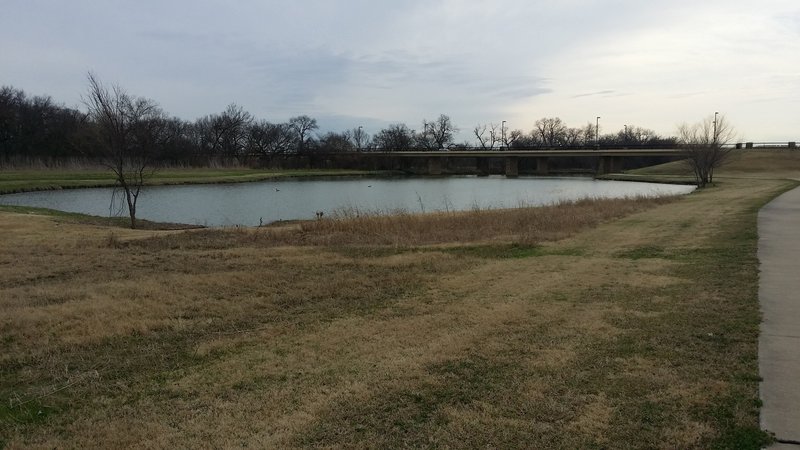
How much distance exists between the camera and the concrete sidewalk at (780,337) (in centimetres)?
386

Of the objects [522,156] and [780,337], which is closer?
[780,337]

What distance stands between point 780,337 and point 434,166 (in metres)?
106

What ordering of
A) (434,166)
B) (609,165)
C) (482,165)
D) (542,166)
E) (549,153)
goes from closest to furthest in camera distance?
(549,153) < (609,165) < (542,166) < (434,166) < (482,165)

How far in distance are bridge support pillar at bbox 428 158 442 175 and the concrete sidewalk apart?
98.1 metres

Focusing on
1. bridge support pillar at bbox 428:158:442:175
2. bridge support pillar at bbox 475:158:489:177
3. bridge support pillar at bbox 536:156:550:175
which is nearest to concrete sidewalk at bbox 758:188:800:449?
bridge support pillar at bbox 428:158:442:175

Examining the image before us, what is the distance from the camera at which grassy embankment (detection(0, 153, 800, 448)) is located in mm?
3904

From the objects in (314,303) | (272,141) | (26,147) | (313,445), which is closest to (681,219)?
(314,303)

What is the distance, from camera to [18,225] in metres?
18.2

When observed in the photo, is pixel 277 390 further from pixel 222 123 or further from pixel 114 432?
pixel 222 123

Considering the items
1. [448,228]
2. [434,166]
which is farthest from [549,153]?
[448,228]

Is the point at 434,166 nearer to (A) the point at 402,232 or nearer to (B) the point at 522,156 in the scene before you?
(B) the point at 522,156

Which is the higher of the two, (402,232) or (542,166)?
(542,166)

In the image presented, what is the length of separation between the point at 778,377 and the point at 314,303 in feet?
17.3

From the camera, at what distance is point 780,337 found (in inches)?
219
